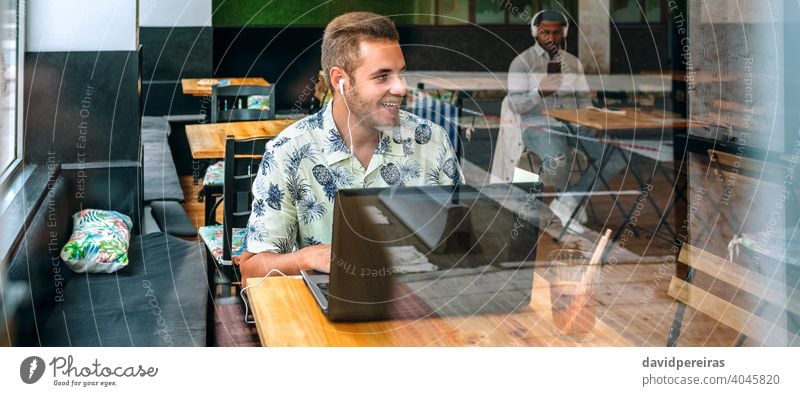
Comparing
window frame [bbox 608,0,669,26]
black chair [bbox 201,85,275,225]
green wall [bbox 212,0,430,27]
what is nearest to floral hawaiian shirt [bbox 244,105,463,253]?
green wall [bbox 212,0,430,27]

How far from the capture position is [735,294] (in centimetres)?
220

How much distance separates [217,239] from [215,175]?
188mm

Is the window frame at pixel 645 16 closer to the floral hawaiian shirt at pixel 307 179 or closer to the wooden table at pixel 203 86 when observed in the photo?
the floral hawaiian shirt at pixel 307 179

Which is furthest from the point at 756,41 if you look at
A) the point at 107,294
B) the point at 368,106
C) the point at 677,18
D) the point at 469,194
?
the point at 107,294

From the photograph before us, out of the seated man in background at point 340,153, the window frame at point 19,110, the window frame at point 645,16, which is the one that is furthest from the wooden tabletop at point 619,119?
the window frame at point 19,110

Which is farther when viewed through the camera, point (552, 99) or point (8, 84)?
point (552, 99)

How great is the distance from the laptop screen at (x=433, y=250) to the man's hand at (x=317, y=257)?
0.60ft

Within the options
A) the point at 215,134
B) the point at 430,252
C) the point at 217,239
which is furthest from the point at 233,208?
the point at 430,252

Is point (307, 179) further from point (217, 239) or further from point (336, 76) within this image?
point (217, 239)

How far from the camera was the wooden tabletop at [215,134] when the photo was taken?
2356mm

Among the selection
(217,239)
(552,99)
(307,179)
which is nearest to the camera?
(307,179)

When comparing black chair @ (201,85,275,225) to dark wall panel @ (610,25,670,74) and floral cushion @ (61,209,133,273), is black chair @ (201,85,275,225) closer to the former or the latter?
floral cushion @ (61,209,133,273)
